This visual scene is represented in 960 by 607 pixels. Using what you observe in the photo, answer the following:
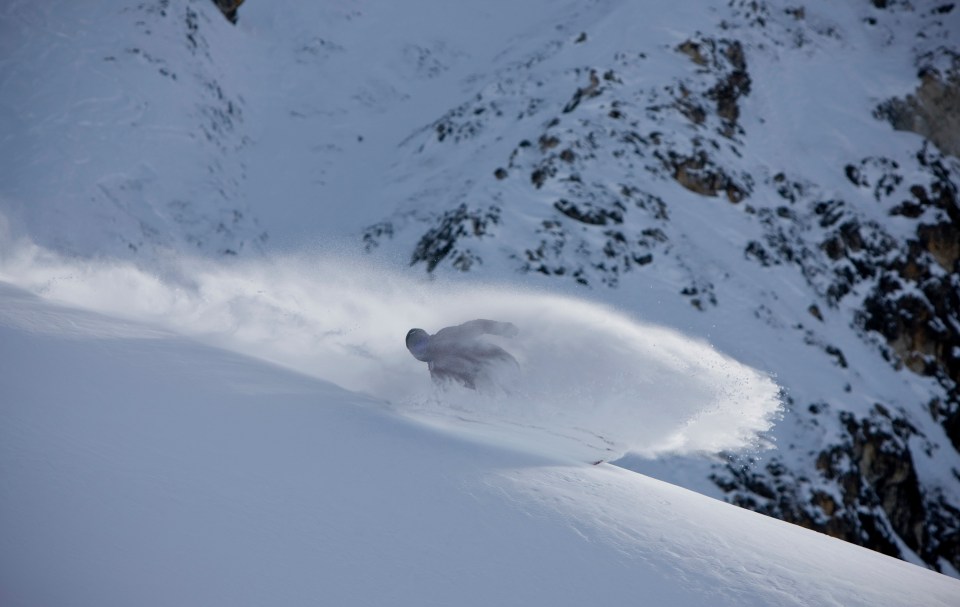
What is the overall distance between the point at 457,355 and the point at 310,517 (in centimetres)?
387

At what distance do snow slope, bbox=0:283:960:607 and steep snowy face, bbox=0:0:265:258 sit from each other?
30.9ft

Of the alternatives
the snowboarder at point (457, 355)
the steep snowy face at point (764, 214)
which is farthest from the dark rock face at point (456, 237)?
the snowboarder at point (457, 355)

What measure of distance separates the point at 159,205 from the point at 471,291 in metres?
8.04

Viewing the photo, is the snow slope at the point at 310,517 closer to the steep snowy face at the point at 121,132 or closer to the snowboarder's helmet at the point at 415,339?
the snowboarder's helmet at the point at 415,339

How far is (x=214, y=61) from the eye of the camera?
17.9 m

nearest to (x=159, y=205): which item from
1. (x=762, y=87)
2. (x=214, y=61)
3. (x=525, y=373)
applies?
(x=214, y=61)

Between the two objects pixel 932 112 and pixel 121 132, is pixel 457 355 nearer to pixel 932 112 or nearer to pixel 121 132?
pixel 121 132

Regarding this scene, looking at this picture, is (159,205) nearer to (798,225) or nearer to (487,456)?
(487,456)

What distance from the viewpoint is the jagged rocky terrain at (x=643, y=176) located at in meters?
11.0

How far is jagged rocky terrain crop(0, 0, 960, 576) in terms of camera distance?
11016mm

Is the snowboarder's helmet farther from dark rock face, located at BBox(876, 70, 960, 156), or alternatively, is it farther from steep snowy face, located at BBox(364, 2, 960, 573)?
dark rock face, located at BBox(876, 70, 960, 156)

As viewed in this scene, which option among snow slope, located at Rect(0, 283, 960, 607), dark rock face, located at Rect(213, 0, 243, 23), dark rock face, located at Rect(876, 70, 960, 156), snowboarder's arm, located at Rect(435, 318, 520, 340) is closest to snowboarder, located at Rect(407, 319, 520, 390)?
snowboarder's arm, located at Rect(435, 318, 520, 340)

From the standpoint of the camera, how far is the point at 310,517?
2.61 m

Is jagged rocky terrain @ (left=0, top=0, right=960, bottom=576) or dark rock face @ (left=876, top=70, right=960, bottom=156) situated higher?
dark rock face @ (left=876, top=70, right=960, bottom=156)
